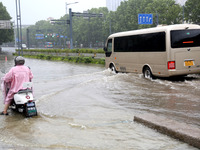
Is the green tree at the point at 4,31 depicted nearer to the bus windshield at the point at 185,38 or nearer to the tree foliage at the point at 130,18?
the tree foliage at the point at 130,18

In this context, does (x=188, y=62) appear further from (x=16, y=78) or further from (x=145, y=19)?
(x=145, y=19)

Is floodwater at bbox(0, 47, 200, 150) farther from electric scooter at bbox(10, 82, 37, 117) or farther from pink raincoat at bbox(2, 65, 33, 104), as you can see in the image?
pink raincoat at bbox(2, 65, 33, 104)

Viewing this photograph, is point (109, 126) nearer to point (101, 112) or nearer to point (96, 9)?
point (101, 112)

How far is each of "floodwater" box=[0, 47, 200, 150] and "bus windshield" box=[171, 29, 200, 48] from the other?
189cm

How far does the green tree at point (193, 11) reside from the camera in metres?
48.8

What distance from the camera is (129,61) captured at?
16156 mm

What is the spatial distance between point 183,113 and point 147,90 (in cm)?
392

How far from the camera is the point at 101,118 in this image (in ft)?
22.8

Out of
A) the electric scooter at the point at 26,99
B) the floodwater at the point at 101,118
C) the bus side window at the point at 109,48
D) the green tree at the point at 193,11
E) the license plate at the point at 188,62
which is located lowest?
the floodwater at the point at 101,118

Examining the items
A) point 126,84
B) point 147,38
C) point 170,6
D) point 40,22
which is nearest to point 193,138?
point 126,84

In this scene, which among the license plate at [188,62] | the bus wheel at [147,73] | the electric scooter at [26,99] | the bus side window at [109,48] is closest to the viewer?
the electric scooter at [26,99]

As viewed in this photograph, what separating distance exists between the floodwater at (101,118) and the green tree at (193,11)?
40148 millimetres

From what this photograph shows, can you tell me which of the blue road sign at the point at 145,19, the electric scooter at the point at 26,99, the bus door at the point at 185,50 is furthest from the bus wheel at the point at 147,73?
the blue road sign at the point at 145,19

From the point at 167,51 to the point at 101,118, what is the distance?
683cm
